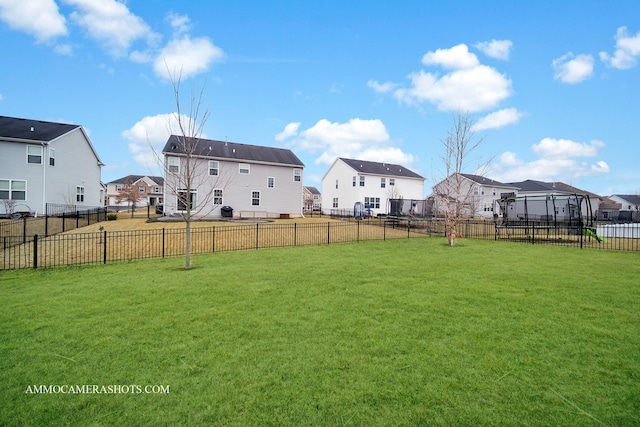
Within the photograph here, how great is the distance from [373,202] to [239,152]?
19.8 m

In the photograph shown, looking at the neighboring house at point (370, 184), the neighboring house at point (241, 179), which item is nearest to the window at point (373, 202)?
the neighboring house at point (370, 184)

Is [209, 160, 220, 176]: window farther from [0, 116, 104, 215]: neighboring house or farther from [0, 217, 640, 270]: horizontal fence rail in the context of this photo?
[0, 217, 640, 270]: horizontal fence rail

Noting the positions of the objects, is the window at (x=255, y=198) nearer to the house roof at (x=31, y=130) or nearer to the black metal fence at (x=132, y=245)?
the black metal fence at (x=132, y=245)

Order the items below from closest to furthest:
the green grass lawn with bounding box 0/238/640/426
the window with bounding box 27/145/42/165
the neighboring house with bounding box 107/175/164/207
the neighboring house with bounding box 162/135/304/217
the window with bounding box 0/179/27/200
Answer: the green grass lawn with bounding box 0/238/640/426 < the window with bounding box 0/179/27/200 < the window with bounding box 27/145/42/165 < the neighboring house with bounding box 162/135/304/217 < the neighboring house with bounding box 107/175/164/207

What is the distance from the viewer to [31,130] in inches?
1003

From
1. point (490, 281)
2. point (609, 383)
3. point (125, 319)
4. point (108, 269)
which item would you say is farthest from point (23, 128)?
point (609, 383)

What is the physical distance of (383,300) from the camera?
670 centimetres

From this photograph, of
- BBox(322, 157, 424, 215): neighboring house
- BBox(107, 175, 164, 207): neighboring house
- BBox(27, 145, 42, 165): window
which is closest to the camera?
BBox(27, 145, 42, 165): window

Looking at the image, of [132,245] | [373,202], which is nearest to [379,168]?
[373,202]

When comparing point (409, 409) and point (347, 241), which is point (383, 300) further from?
point (347, 241)

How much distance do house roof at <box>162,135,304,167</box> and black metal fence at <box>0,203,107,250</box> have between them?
8932mm

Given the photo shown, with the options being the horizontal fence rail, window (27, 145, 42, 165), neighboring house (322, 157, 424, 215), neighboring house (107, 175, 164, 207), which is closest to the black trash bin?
the horizontal fence rail

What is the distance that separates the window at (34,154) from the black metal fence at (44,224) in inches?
136

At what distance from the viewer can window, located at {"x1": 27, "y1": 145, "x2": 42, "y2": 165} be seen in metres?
23.9
